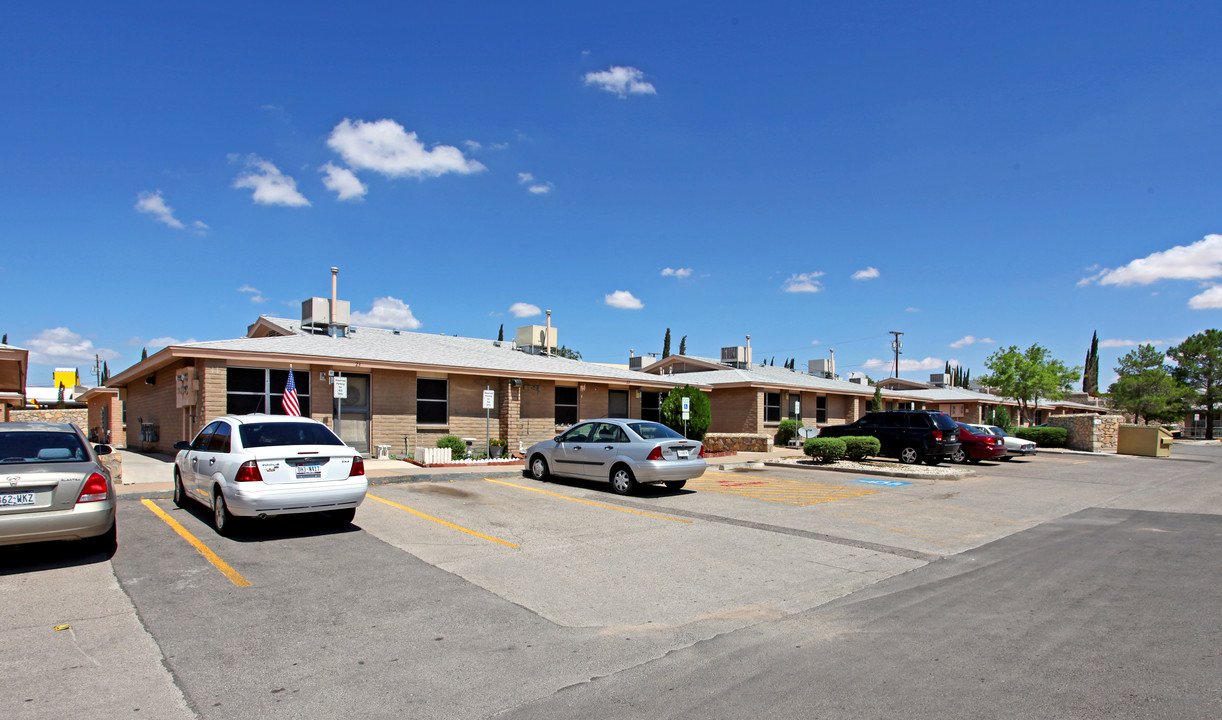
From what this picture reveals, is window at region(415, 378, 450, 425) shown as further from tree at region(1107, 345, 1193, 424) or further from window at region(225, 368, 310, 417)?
tree at region(1107, 345, 1193, 424)

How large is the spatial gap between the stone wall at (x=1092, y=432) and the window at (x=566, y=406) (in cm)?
2319

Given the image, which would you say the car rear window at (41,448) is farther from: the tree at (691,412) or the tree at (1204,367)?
the tree at (1204,367)

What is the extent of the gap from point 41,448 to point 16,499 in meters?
0.92

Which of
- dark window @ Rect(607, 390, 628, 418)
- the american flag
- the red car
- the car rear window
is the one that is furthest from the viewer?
dark window @ Rect(607, 390, 628, 418)

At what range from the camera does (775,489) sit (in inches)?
569

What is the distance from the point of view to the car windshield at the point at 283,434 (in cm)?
870

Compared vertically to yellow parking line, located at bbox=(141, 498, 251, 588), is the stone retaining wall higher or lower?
lower

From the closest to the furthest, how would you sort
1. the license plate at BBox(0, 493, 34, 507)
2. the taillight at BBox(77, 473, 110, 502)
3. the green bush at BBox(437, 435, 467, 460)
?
the license plate at BBox(0, 493, 34, 507), the taillight at BBox(77, 473, 110, 502), the green bush at BBox(437, 435, 467, 460)

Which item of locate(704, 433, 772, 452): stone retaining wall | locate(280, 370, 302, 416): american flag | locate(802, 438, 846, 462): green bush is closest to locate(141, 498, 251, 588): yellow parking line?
locate(280, 370, 302, 416): american flag

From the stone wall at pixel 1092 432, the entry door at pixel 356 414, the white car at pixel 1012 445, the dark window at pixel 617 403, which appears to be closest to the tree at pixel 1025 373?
the stone wall at pixel 1092 432

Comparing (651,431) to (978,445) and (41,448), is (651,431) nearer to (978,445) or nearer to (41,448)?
(41,448)

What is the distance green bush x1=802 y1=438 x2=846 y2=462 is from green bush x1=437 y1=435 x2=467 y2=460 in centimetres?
993

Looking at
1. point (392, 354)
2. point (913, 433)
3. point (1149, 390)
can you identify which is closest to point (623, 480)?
point (392, 354)

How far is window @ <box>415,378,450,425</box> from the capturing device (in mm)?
19562
